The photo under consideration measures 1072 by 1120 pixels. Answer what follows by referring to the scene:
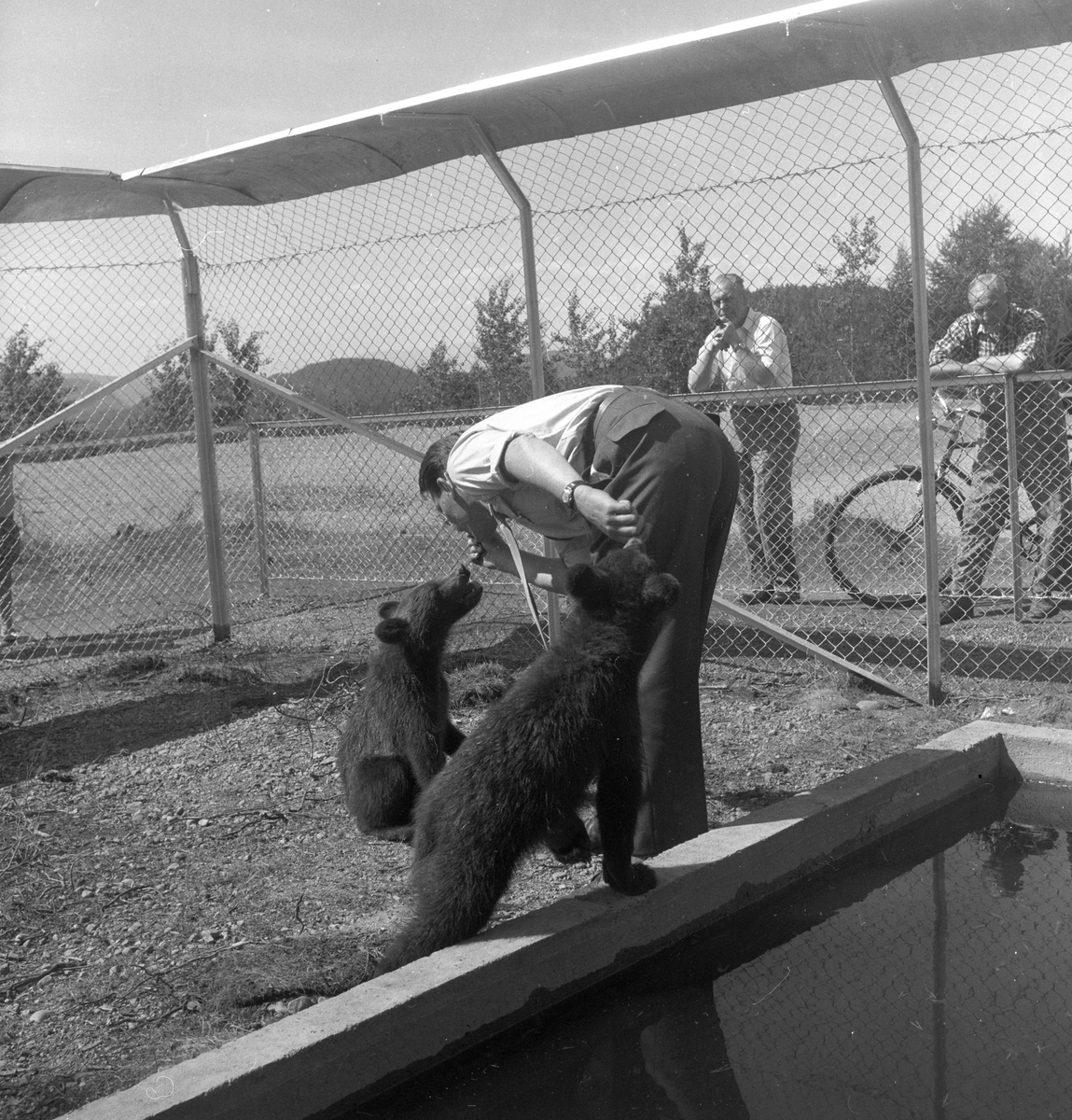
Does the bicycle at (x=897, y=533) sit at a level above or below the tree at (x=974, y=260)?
below

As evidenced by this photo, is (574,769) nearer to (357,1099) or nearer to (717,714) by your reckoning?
(357,1099)

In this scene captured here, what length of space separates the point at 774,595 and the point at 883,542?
1.02 meters

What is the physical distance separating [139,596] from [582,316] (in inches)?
178

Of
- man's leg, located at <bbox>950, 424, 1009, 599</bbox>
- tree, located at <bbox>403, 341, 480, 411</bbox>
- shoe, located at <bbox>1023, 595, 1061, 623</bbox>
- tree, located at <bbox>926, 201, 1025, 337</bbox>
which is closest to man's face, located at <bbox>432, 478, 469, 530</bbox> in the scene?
tree, located at <bbox>403, 341, 480, 411</bbox>

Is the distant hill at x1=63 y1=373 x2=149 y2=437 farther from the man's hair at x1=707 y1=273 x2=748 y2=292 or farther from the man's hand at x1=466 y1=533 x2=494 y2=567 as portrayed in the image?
the man's hand at x1=466 y1=533 x2=494 y2=567

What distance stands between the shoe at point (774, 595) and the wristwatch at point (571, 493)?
13.1 feet

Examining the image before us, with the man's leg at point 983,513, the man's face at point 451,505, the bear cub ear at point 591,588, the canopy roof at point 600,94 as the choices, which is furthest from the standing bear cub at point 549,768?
the man's leg at point 983,513

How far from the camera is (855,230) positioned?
217 inches

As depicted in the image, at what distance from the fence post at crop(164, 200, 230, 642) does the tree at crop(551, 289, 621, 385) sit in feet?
8.82

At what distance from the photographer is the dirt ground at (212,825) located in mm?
2951

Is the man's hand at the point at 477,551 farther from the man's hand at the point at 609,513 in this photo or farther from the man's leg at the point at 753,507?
the man's leg at the point at 753,507

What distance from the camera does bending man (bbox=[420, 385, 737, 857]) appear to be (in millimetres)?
3363

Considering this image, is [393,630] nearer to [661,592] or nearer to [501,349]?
[661,592]

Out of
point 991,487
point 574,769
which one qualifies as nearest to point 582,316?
point 991,487
